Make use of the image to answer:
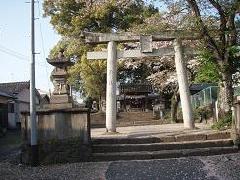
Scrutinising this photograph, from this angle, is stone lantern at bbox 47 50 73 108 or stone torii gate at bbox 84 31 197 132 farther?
stone torii gate at bbox 84 31 197 132

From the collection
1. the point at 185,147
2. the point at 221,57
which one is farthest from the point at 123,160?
the point at 221,57

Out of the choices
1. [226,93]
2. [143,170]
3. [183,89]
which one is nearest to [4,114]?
[183,89]

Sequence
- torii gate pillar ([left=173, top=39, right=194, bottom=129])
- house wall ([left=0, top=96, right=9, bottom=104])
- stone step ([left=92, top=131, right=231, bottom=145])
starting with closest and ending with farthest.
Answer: stone step ([left=92, top=131, right=231, bottom=145])
torii gate pillar ([left=173, top=39, right=194, bottom=129])
house wall ([left=0, top=96, right=9, bottom=104])

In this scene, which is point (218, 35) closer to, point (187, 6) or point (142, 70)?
point (187, 6)

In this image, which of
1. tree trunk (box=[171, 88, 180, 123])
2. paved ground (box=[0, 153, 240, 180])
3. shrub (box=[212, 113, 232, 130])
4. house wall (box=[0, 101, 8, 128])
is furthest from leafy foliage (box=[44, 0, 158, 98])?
paved ground (box=[0, 153, 240, 180])

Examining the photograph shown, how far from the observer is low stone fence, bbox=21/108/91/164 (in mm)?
14016

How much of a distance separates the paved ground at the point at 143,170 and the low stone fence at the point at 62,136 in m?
0.60

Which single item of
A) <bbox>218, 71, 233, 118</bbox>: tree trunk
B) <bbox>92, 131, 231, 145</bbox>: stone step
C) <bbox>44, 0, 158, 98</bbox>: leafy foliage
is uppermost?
<bbox>44, 0, 158, 98</bbox>: leafy foliage

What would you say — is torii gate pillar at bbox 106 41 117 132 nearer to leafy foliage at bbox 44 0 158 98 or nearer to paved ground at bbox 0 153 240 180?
paved ground at bbox 0 153 240 180

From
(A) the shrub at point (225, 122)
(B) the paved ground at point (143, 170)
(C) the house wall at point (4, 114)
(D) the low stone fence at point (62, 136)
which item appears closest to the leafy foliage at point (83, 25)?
(C) the house wall at point (4, 114)

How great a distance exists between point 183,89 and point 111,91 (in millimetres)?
3146

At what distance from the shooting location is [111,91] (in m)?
18.9

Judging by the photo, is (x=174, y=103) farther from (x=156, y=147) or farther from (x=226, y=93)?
(x=156, y=147)

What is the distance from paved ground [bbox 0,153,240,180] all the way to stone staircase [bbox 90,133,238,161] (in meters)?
0.59
